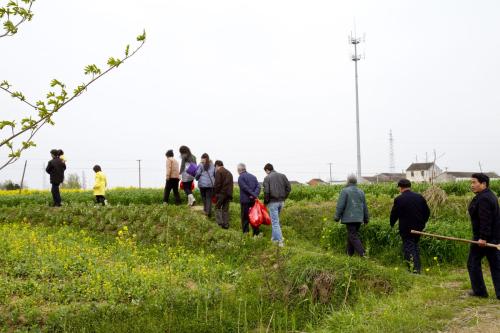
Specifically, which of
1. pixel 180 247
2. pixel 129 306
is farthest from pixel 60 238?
A: pixel 129 306

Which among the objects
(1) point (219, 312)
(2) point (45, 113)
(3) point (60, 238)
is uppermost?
(2) point (45, 113)

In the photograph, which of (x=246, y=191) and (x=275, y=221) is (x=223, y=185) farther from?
(x=275, y=221)

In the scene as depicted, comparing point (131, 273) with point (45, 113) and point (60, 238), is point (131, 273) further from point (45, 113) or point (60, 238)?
point (45, 113)

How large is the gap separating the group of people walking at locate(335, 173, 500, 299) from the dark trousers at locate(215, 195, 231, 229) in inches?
154

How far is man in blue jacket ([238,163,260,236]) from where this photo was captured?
45.1 ft

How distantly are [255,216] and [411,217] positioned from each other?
4333 mm

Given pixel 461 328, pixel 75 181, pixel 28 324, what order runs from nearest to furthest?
pixel 461 328
pixel 28 324
pixel 75 181

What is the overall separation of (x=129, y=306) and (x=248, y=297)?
84.7 inches

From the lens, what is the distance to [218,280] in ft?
35.4

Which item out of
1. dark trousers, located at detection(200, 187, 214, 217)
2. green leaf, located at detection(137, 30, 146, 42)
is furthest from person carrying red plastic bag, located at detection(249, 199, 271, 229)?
green leaf, located at detection(137, 30, 146, 42)

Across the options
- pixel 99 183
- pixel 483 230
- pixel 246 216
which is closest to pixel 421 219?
pixel 483 230

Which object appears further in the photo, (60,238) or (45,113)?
(60,238)

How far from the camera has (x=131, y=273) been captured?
10414mm

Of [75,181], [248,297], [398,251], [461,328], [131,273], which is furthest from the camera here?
[75,181]
